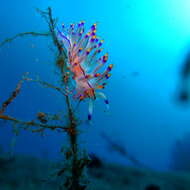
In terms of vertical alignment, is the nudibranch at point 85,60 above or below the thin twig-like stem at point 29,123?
above

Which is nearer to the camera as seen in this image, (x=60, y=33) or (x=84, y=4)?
(x=60, y=33)

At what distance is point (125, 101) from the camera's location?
21875 millimetres

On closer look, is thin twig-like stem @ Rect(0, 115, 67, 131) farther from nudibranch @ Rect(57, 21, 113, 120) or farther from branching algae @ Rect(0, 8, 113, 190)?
nudibranch @ Rect(57, 21, 113, 120)

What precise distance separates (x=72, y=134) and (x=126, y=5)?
13447mm

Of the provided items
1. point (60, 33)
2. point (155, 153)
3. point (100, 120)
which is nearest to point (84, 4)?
point (100, 120)

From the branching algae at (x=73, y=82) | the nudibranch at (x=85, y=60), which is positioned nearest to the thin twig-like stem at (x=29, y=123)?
Result: the branching algae at (x=73, y=82)

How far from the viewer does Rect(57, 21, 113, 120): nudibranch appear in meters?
2.08

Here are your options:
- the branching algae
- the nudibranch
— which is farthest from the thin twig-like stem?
the nudibranch

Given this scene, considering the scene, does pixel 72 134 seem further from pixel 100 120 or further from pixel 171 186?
pixel 100 120

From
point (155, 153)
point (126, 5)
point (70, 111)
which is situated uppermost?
point (126, 5)

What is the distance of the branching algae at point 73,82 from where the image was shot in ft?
6.84

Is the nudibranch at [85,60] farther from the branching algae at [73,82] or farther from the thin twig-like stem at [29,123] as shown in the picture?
the thin twig-like stem at [29,123]

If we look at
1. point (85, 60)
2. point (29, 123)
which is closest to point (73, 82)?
point (85, 60)

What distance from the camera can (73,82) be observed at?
2.15m
